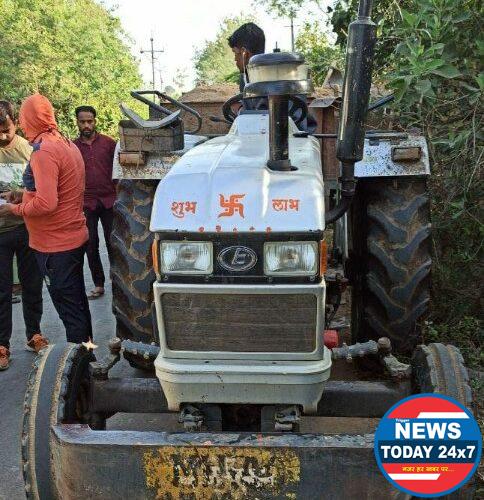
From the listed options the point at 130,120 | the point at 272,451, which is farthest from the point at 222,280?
the point at 130,120

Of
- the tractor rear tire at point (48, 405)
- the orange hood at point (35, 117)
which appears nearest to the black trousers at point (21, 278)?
the orange hood at point (35, 117)

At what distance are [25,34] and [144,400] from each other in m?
16.4

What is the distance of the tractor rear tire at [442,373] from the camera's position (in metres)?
2.57

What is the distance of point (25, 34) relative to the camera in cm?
1731

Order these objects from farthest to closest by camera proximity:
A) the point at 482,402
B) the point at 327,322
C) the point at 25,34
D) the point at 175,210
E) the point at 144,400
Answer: the point at 25,34
the point at 482,402
the point at 327,322
the point at 144,400
the point at 175,210

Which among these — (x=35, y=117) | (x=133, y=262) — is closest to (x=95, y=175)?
(x=35, y=117)

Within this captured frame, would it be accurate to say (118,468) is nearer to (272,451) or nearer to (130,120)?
(272,451)

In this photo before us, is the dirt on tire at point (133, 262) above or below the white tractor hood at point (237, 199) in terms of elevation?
below

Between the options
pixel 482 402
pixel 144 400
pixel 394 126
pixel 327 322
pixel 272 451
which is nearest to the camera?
pixel 272 451

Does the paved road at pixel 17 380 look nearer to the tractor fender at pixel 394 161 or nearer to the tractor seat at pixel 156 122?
the tractor seat at pixel 156 122

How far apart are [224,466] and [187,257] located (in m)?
0.74

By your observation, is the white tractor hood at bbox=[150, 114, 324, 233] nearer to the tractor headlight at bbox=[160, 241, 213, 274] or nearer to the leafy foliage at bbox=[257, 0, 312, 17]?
the tractor headlight at bbox=[160, 241, 213, 274]

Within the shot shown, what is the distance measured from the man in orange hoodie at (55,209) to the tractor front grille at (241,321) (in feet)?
5.94

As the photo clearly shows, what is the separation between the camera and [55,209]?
4.16 m
